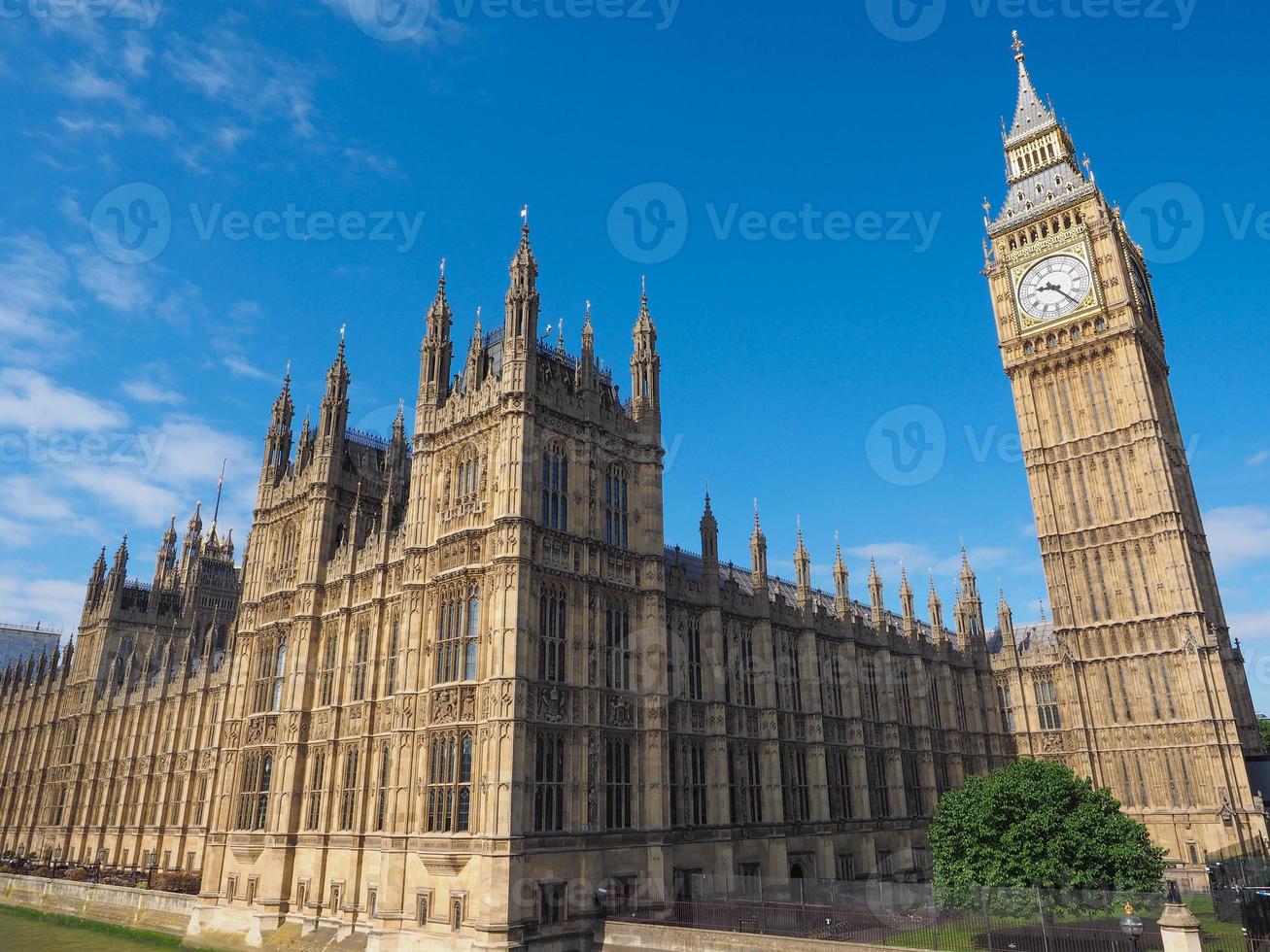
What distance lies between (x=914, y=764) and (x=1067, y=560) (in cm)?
2254

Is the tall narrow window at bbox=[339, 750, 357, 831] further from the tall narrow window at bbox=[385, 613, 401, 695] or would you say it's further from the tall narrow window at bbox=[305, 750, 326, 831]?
the tall narrow window at bbox=[385, 613, 401, 695]

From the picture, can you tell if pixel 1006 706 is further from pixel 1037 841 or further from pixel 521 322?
pixel 521 322

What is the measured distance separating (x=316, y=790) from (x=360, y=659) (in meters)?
6.79

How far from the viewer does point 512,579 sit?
35938 millimetres

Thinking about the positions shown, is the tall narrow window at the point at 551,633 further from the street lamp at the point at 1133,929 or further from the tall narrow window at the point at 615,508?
the street lamp at the point at 1133,929

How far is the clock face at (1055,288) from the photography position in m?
74.0

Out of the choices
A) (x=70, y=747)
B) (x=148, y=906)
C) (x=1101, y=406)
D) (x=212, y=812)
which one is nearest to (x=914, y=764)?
(x=1101, y=406)

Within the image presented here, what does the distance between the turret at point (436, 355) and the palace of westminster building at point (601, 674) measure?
0.17 meters

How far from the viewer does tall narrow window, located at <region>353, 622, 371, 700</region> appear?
44000mm

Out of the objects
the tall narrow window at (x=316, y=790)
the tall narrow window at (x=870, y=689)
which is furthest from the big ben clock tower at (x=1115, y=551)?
the tall narrow window at (x=316, y=790)

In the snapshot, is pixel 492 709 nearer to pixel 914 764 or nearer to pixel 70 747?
pixel 914 764

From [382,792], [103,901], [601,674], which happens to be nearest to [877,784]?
[601,674]

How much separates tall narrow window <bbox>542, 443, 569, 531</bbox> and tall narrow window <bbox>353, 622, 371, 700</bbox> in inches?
497

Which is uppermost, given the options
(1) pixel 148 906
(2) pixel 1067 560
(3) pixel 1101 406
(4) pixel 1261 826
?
(3) pixel 1101 406
